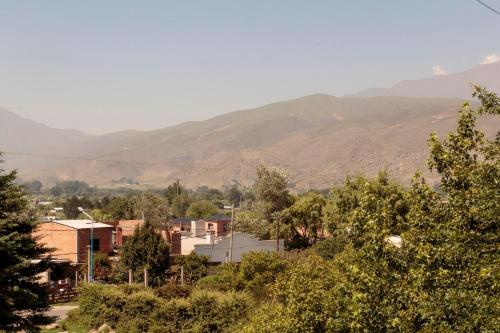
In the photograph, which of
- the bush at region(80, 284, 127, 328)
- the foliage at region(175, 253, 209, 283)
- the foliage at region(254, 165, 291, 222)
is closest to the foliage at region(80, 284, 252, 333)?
the bush at region(80, 284, 127, 328)

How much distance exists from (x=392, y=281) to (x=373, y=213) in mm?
1477

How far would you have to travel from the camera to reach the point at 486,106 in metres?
12.6

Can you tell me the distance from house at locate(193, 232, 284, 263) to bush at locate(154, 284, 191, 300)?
22.2 meters

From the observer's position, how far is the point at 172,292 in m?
35.8

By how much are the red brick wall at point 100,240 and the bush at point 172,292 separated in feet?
85.6

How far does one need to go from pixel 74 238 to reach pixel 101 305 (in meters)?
28.5

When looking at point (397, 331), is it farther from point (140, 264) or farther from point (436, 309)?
point (140, 264)

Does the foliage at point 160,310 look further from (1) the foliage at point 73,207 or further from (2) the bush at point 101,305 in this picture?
(1) the foliage at point 73,207

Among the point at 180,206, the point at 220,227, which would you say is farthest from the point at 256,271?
the point at 180,206

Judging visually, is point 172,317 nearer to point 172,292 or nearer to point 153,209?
point 172,292

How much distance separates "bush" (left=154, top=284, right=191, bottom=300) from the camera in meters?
35.4

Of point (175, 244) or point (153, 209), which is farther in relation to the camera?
point (153, 209)

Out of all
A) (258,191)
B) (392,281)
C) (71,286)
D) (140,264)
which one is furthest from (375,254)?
(258,191)

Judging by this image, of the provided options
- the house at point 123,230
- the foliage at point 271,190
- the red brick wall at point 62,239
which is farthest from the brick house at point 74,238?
the foliage at point 271,190
